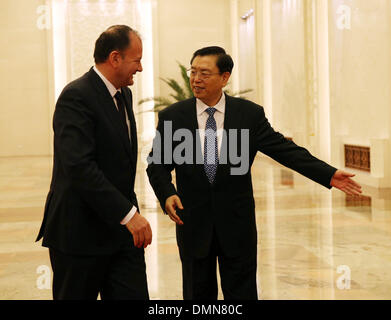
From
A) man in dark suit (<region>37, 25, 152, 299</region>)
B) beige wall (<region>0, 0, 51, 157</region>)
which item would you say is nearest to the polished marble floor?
man in dark suit (<region>37, 25, 152, 299</region>)

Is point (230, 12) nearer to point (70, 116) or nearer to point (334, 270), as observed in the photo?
point (334, 270)

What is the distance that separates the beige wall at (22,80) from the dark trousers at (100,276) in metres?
19.6

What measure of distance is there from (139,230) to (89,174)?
322 mm

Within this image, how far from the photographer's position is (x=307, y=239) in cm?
670

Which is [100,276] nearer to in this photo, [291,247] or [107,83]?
Answer: [107,83]

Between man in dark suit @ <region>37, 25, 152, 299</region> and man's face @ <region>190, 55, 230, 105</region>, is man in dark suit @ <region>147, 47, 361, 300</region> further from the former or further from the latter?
man in dark suit @ <region>37, 25, 152, 299</region>

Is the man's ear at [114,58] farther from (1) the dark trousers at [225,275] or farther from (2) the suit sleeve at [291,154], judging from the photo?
(1) the dark trousers at [225,275]

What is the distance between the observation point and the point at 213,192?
10.6 feet

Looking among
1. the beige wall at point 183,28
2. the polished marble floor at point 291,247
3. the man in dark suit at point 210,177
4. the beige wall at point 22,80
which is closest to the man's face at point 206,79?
the man in dark suit at point 210,177

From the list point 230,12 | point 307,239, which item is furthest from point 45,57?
point 307,239

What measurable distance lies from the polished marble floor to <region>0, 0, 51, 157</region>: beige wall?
11012 mm

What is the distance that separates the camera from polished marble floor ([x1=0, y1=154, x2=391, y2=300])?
491 centimetres

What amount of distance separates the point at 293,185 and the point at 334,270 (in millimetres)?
6330
